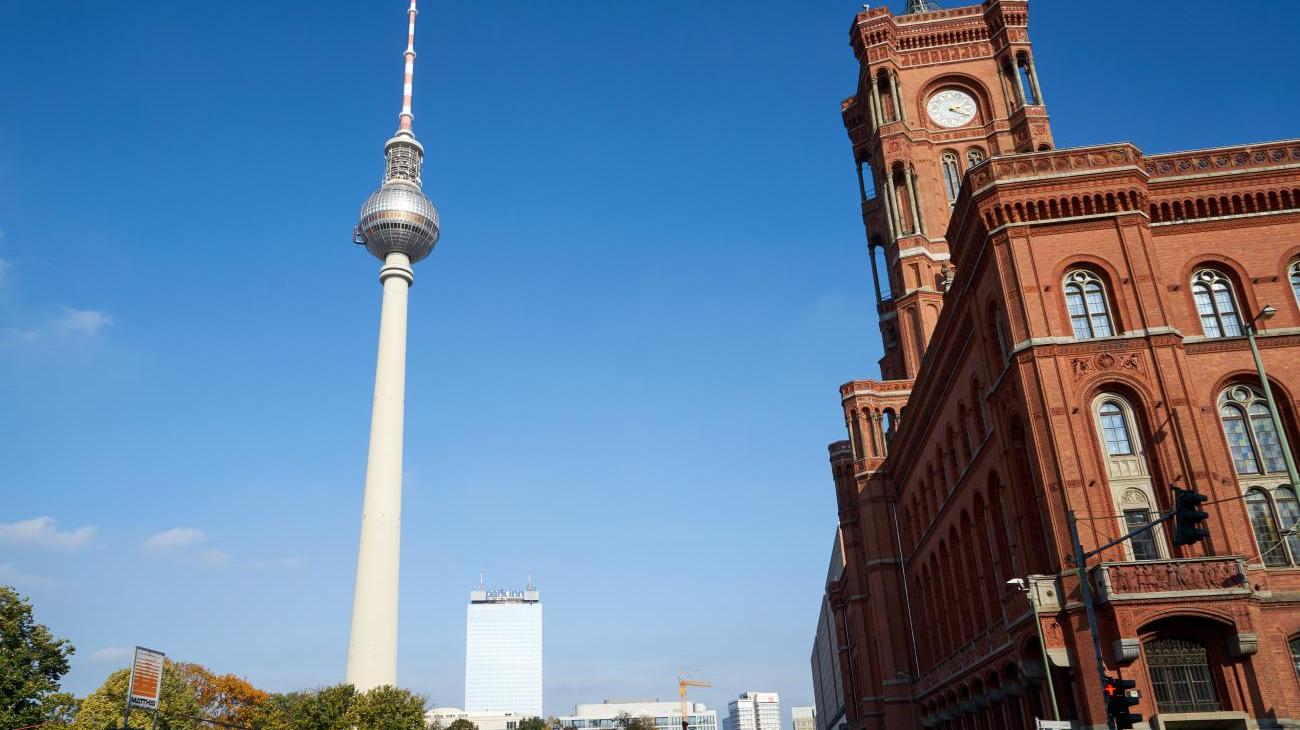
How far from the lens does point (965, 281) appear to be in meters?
39.2

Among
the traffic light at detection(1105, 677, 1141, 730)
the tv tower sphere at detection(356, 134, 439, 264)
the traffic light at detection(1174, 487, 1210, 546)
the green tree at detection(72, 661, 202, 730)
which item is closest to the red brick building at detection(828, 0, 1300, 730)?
the traffic light at detection(1105, 677, 1141, 730)

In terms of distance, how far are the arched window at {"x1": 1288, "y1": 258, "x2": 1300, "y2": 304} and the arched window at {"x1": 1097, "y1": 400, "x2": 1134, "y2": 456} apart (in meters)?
8.45

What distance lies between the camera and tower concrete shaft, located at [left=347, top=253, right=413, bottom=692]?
270ft

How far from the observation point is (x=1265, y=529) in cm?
3162

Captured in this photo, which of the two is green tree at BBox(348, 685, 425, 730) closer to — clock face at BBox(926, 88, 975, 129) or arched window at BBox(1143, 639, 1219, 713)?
arched window at BBox(1143, 639, 1219, 713)

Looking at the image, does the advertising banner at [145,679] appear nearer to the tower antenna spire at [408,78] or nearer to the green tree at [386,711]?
the green tree at [386,711]

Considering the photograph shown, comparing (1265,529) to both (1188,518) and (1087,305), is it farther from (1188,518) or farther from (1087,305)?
(1188,518)

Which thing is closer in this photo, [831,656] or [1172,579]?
[1172,579]

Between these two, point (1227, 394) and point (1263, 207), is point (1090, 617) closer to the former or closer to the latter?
point (1227, 394)

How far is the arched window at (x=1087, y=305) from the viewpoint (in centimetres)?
3378

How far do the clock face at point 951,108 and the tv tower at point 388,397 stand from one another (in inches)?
2141

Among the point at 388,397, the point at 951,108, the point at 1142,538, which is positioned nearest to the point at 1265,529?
the point at 1142,538

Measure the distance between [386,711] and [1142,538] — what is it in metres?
48.1

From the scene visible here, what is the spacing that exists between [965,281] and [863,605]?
115ft
